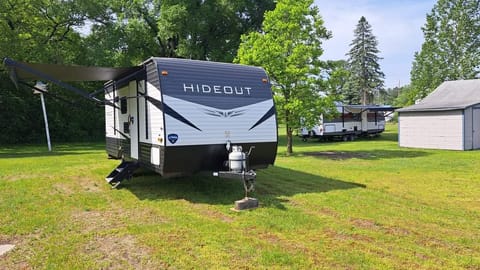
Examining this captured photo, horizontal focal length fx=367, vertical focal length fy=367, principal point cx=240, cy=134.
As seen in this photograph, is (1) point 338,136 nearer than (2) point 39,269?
No

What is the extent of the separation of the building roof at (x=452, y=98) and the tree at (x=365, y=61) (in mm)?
36158

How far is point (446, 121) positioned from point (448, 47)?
20342mm

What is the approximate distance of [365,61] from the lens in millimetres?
57375

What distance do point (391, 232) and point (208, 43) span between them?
22021 millimetres

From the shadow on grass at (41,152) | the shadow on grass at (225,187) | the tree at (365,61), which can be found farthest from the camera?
the tree at (365,61)

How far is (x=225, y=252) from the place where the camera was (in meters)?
4.21

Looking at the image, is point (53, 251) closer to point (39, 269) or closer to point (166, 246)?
point (39, 269)

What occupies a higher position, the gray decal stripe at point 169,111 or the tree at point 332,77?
the tree at point 332,77

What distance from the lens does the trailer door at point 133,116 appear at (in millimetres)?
7578

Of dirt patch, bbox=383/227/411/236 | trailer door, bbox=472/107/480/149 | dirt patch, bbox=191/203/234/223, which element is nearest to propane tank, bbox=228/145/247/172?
dirt patch, bbox=191/203/234/223

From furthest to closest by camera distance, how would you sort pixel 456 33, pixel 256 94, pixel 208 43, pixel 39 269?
pixel 456 33 → pixel 208 43 → pixel 256 94 → pixel 39 269

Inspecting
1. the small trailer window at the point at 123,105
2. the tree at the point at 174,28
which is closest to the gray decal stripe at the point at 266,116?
the small trailer window at the point at 123,105

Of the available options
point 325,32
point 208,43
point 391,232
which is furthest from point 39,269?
point 208,43

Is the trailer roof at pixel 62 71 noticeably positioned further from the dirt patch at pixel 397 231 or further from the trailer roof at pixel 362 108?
the trailer roof at pixel 362 108
